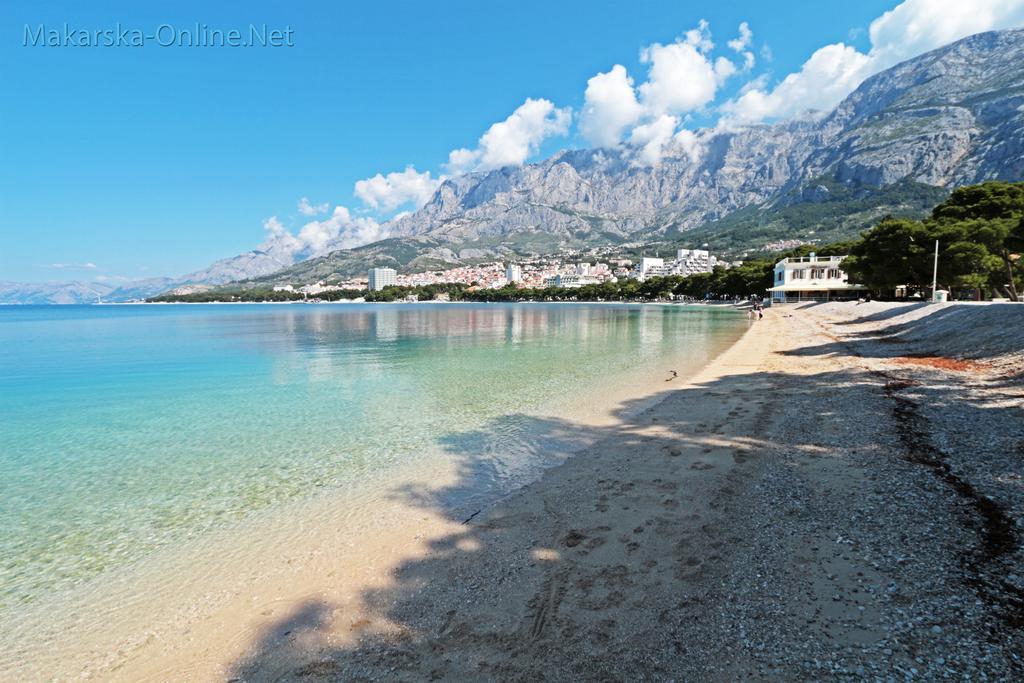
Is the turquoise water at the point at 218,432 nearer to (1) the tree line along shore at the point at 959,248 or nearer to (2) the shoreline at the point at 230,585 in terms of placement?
(2) the shoreline at the point at 230,585

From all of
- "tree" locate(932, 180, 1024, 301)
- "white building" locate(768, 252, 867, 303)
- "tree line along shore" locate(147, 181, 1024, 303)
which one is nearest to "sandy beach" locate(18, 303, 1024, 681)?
"tree" locate(932, 180, 1024, 301)

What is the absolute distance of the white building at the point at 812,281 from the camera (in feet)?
273

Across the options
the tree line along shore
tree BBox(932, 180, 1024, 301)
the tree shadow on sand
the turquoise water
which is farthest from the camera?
the tree line along shore

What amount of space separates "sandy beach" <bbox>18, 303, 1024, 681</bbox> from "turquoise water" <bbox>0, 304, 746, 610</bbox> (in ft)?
7.80

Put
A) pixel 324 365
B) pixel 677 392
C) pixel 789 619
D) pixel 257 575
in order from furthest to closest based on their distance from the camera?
pixel 324 365 < pixel 677 392 < pixel 257 575 < pixel 789 619

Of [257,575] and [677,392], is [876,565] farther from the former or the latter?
[677,392]

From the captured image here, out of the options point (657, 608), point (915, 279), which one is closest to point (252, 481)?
point (657, 608)

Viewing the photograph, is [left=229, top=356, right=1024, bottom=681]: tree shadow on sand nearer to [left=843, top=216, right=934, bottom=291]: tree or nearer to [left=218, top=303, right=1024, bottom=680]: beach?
[left=218, top=303, right=1024, bottom=680]: beach

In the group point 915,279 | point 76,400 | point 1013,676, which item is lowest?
point 76,400

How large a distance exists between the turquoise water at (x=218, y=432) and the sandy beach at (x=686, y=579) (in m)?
2.38

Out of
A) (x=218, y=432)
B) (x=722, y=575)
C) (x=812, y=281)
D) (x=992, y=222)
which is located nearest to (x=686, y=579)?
(x=722, y=575)

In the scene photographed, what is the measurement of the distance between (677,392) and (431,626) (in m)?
13.1

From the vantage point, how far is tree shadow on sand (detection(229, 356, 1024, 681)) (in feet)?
13.8

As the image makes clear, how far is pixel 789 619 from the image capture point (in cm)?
424
